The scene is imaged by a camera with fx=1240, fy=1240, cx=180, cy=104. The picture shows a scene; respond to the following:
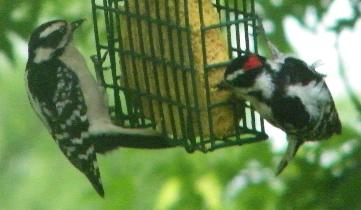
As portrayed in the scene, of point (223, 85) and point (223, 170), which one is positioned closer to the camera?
point (223, 85)

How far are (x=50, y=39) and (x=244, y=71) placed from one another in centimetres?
128

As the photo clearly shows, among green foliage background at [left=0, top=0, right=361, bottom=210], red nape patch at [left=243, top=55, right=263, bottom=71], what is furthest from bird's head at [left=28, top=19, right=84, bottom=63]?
red nape patch at [left=243, top=55, right=263, bottom=71]

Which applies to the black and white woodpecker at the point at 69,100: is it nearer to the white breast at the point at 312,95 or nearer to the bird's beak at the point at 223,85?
the bird's beak at the point at 223,85

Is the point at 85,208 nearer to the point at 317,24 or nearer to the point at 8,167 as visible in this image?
the point at 8,167

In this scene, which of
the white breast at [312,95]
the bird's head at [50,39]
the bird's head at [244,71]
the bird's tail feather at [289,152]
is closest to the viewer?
the bird's head at [244,71]

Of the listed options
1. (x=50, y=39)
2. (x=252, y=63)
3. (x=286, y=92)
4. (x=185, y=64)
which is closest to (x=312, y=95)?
(x=286, y=92)

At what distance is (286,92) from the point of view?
5109mm

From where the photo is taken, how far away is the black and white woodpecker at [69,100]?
18.7 ft

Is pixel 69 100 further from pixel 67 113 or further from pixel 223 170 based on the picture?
pixel 223 170

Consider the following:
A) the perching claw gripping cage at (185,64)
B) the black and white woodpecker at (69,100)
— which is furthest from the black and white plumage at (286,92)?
the black and white woodpecker at (69,100)

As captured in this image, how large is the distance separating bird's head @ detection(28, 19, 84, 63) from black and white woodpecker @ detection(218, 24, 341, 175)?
1.06 metres

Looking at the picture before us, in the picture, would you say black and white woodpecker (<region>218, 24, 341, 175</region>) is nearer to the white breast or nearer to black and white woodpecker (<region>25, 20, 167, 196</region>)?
the white breast

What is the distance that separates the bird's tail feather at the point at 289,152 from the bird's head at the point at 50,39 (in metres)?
1.17

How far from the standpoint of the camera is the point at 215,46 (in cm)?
524
